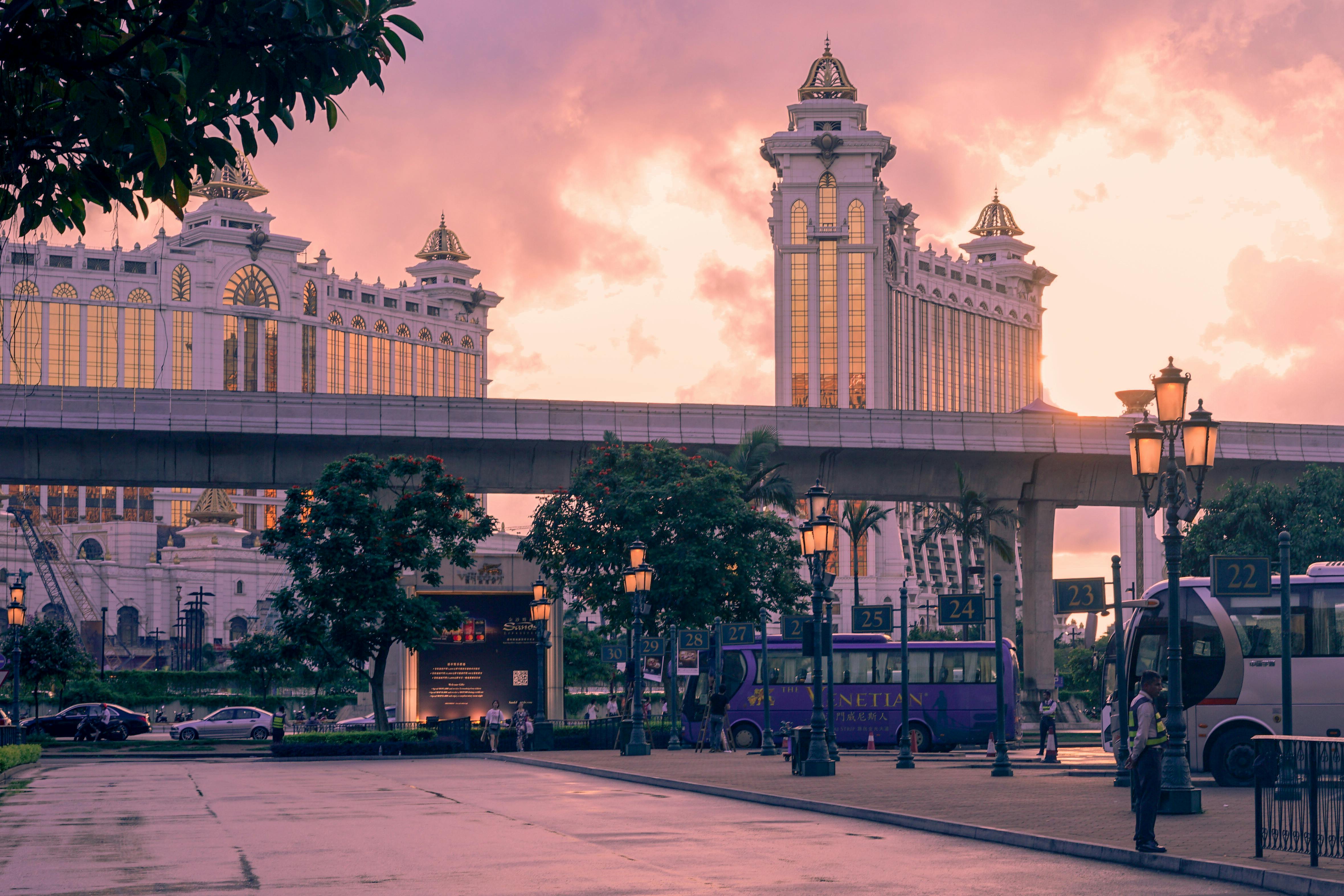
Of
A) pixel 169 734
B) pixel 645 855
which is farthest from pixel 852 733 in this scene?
pixel 169 734

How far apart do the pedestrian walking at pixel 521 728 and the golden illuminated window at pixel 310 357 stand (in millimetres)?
153292

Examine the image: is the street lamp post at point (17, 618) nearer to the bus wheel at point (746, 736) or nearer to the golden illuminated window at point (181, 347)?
the bus wheel at point (746, 736)

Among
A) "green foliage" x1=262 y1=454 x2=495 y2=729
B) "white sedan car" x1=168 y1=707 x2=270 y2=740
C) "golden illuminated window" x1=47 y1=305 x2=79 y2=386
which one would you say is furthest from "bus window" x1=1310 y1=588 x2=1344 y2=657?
"golden illuminated window" x1=47 y1=305 x2=79 y2=386

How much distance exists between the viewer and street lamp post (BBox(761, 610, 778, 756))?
39844mm

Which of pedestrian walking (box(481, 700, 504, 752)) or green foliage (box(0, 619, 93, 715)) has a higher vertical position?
green foliage (box(0, 619, 93, 715))

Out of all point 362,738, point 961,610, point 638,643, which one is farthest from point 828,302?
point 961,610

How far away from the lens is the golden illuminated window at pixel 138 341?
601 ft

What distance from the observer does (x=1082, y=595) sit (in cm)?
2786

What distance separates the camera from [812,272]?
17462 cm

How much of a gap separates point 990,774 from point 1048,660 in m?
27.3

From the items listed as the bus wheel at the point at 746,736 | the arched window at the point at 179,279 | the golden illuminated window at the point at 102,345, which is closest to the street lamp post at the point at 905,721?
the bus wheel at the point at 746,736

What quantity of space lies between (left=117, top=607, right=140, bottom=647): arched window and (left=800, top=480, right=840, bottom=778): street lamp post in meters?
129

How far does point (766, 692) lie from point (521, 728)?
313 inches

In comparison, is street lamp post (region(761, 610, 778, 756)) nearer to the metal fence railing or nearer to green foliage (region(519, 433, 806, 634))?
green foliage (region(519, 433, 806, 634))
